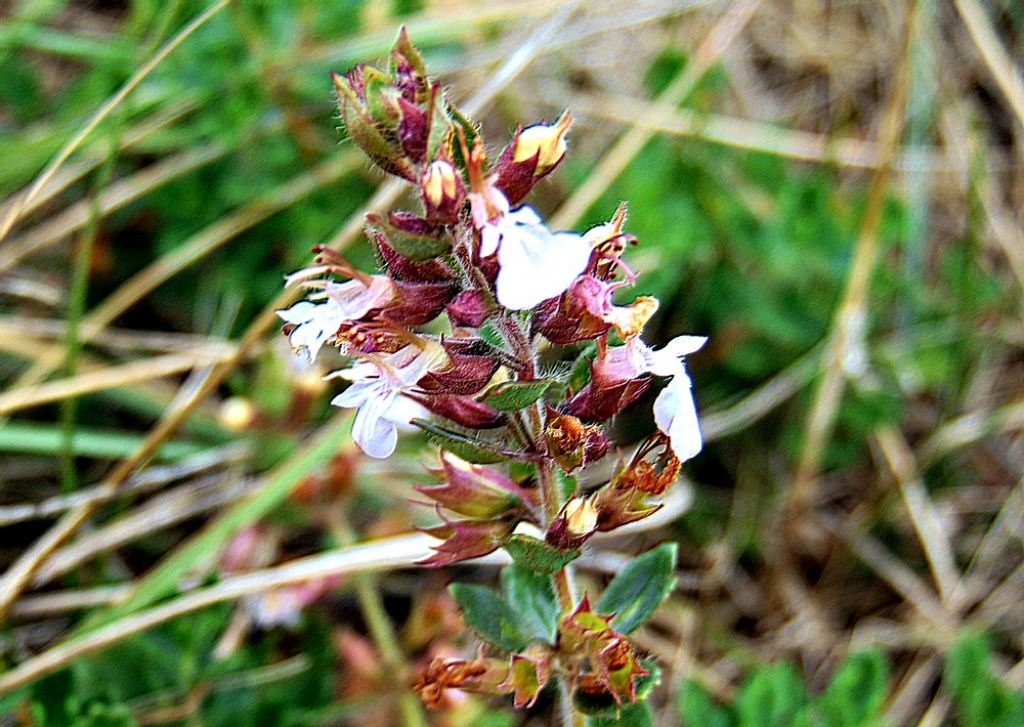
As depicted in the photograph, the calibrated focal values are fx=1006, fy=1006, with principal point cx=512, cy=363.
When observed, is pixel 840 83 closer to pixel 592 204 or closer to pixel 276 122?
pixel 592 204

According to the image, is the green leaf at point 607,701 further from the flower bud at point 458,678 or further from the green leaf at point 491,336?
the green leaf at point 491,336

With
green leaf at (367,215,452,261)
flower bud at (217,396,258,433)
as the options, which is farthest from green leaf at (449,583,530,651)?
flower bud at (217,396,258,433)

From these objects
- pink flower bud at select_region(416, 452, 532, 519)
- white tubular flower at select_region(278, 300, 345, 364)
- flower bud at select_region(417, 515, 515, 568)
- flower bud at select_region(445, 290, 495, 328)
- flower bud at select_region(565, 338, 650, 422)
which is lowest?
flower bud at select_region(417, 515, 515, 568)

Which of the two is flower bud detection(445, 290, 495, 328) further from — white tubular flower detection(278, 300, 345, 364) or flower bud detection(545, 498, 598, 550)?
flower bud detection(545, 498, 598, 550)

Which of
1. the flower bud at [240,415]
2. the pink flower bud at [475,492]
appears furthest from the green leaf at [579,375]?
the flower bud at [240,415]

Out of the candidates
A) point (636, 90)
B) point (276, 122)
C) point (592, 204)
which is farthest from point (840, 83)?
point (276, 122)

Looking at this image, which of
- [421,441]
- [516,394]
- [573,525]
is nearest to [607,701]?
[573,525]

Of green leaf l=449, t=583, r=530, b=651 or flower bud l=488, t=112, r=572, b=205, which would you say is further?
green leaf l=449, t=583, r=530, b=651
